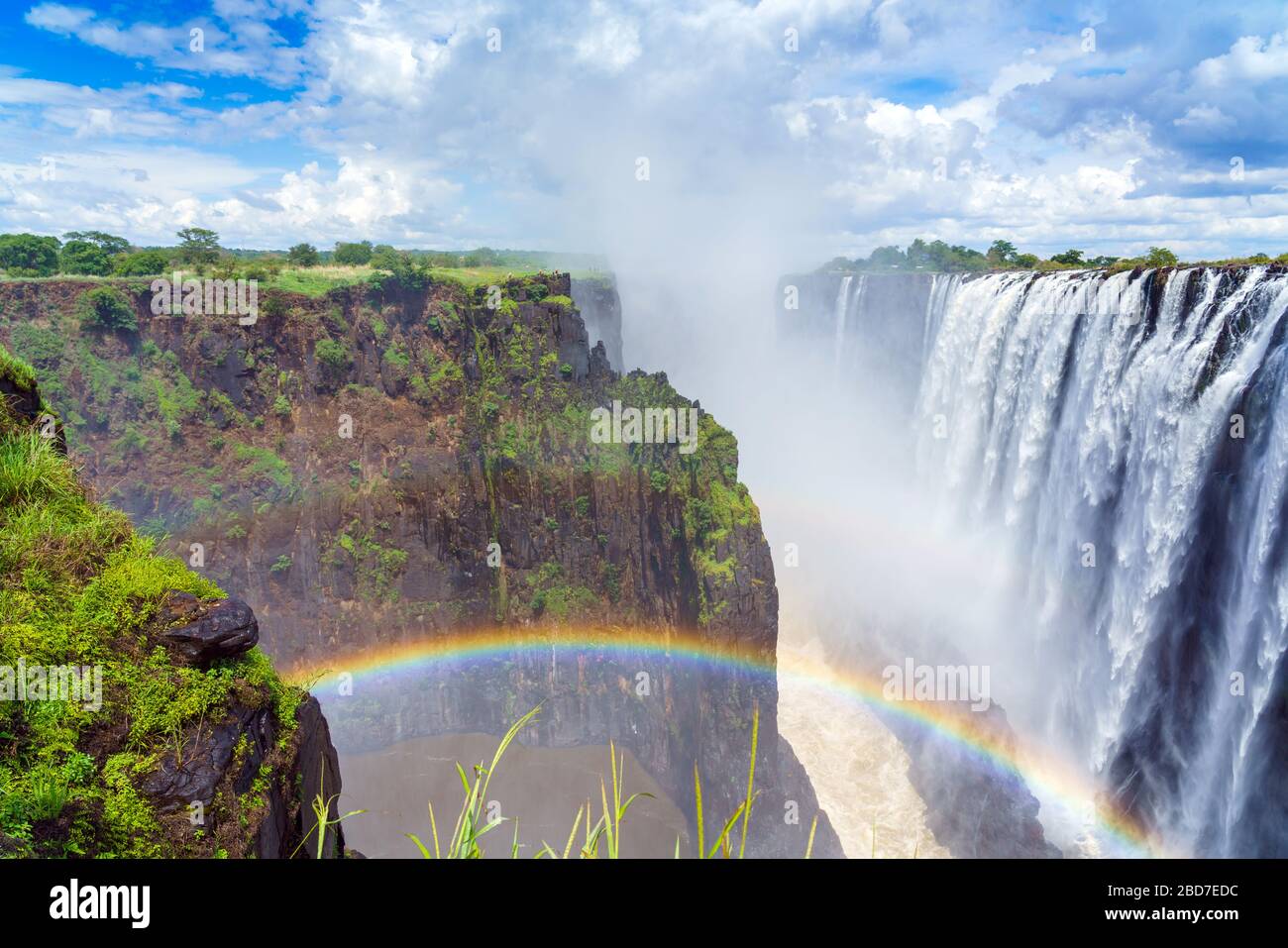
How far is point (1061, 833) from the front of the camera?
73.2ft

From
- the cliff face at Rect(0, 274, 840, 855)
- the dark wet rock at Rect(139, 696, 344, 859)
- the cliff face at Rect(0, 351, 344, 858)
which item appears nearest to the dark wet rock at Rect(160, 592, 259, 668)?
the cliff face at Rect(0, 351, 344, 858)

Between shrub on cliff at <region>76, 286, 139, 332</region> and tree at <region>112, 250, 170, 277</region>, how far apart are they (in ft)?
11.1

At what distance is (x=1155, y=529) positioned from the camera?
1950 centimetres

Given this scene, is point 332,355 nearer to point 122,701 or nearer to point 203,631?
point 203,631

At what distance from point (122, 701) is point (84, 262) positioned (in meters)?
42.8

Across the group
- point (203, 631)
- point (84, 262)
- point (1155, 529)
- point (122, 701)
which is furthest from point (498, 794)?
point (84, 262)

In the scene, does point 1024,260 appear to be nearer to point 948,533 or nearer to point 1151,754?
point 948,533

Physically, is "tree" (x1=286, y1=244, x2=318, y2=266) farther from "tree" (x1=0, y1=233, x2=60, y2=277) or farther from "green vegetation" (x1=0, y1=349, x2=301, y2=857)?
"green vegetation" (x1=0, y1=349, x2=301, y2=857)

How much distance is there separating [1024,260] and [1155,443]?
124 feet

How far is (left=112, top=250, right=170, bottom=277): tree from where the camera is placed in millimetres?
36812

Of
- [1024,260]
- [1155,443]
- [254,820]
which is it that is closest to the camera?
[254,820]

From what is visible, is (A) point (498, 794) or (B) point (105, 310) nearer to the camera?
(A) point (498, 794)

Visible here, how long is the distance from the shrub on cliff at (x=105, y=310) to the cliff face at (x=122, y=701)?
3139 centimetres
